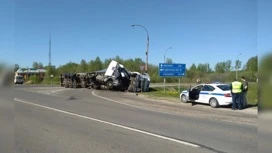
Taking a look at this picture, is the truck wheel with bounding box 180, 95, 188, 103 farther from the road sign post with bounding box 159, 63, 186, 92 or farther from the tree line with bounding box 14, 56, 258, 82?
the tree line with bounding box 14, 56, 258, 82

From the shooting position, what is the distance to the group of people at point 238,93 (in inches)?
739

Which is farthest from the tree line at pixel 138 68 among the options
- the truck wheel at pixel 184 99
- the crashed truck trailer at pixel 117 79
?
the truck wheel at pixel 184 99

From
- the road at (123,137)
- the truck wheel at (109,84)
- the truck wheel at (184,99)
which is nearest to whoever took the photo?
the road at (123,137)

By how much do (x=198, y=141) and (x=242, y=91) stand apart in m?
11.4

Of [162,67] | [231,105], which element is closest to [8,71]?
[231,105]

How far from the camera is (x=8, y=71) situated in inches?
118

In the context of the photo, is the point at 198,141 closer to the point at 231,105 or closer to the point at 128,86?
the point at 231,105

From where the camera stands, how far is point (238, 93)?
18828mm

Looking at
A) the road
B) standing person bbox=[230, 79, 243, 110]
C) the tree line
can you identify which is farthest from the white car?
the tree line

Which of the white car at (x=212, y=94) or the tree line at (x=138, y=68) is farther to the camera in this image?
the tree line at (x=138, y=68)

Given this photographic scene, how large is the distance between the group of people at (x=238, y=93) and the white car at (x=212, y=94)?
0.71 m

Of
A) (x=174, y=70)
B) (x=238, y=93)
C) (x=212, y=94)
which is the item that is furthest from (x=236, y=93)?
(x=174, y=70)

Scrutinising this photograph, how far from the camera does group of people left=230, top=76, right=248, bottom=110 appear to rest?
18.8m

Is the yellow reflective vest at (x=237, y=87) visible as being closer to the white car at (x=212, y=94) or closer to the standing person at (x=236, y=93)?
the standing person at (x=236, y=93)
